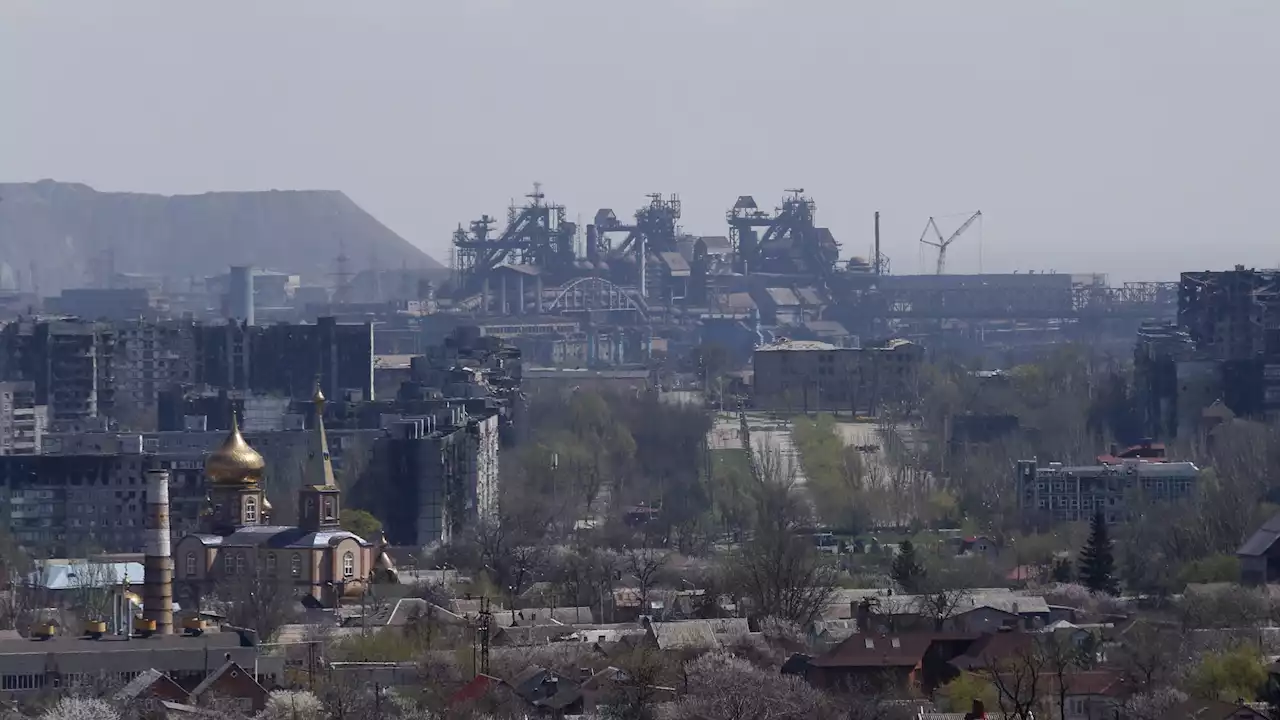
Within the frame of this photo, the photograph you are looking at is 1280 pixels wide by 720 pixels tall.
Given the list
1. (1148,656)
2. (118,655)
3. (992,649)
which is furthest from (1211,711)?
(118,655)

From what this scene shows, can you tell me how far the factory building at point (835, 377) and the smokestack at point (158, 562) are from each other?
51416mm

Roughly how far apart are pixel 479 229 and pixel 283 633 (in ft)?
419

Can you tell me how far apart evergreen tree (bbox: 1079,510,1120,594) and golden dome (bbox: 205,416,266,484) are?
10740mm

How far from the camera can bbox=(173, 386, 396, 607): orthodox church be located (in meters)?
51.6

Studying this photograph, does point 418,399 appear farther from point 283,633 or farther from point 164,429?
point 283,633

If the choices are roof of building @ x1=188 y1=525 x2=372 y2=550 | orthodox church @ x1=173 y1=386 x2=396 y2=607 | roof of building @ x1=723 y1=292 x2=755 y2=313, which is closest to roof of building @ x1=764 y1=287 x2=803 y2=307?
roof of building @ x1=723 y1=292 x2=755 y2=313

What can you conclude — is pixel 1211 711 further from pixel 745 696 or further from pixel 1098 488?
pixel 1098 488

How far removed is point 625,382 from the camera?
107812 mm

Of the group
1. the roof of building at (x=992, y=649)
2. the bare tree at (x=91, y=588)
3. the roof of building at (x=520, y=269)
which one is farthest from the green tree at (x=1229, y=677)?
the roof of building at (x=520, y=269)

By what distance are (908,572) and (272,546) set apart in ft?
26.3

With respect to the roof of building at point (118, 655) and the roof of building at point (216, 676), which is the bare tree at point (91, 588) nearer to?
the roof of building at point (118, 655)

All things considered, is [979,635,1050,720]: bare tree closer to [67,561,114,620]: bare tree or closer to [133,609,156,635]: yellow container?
[133,609,156,635]: yellow container

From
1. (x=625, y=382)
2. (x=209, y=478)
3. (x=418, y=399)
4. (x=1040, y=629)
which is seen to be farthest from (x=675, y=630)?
(x=625, y=382)

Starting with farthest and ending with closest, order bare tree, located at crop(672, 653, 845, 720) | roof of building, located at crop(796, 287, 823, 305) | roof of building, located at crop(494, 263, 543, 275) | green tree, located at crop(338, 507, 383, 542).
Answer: roof of building, located at crop(796, 287, 823, 305)
roof of building, located at crop(494, 263, 543, 275)
green tree, located at crop(338, 507, 383, 542)
bare tree, located at crop(672, 653, 845, 720)
